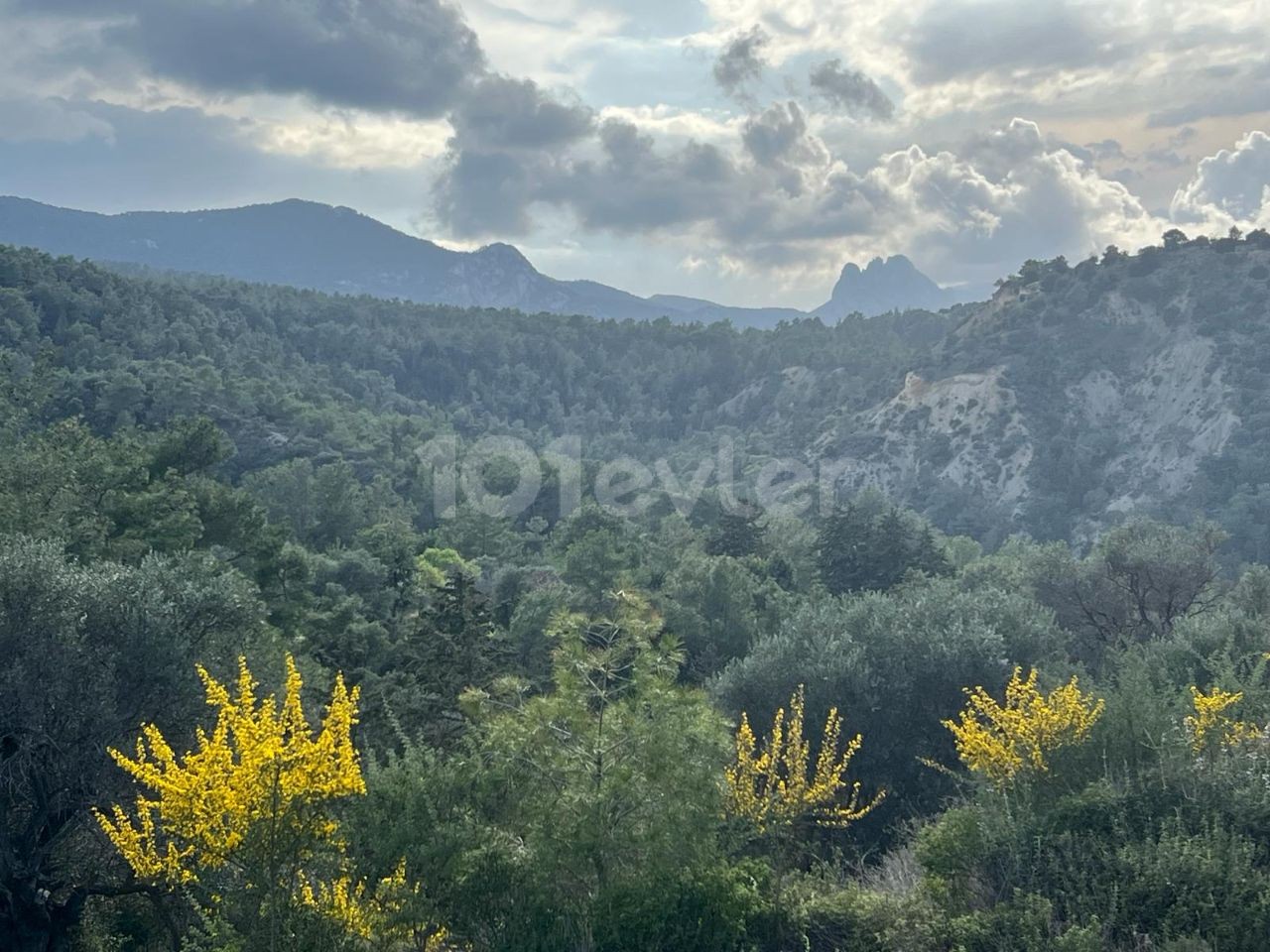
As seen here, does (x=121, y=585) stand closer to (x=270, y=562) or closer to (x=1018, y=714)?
(x=1018, y=714)

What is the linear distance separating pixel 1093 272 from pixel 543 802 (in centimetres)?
11236

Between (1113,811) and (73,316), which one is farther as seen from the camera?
(73,316)

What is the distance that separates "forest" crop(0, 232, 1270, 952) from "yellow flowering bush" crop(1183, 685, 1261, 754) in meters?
0.06

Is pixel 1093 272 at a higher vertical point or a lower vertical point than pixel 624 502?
higher

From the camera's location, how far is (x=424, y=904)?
10.6m

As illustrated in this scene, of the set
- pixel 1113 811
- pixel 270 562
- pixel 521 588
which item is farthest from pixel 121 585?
pixel 521 588

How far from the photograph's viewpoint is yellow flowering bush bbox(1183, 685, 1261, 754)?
41.8 feet

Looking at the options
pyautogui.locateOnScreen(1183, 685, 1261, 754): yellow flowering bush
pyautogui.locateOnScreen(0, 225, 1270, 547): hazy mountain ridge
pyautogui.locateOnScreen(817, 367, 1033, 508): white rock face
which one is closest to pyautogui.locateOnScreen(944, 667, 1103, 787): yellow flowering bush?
pyautogui.locateOnScreen(1183, 685, 1261, 754): yellow flowering bush

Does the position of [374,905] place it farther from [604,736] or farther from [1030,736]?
[1030,736]

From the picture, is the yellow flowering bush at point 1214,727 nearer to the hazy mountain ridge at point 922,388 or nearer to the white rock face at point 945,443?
the hazy mountain ridge at point 922,388

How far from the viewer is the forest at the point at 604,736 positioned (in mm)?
10250

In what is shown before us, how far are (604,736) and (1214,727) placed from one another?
307 inches

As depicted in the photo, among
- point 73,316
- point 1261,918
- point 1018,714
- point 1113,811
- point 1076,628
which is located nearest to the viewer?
point 1261,918

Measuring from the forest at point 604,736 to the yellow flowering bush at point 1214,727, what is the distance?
0.20ft
